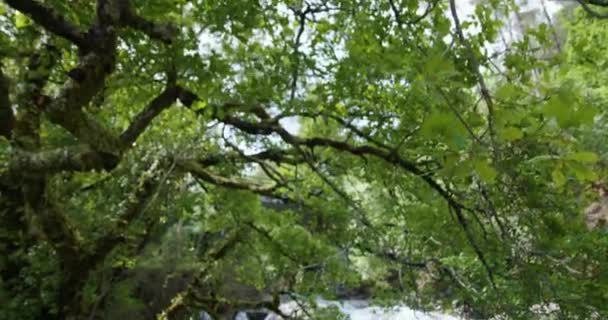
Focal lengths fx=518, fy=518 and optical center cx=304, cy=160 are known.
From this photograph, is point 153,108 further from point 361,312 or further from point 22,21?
point 361,312

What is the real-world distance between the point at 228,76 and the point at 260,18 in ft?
1.55

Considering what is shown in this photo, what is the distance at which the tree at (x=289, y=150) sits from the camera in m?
1.68

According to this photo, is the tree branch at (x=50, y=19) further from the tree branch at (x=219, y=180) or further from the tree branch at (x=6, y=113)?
the tree branch at (x=219, y=180)

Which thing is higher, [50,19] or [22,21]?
[22,21]

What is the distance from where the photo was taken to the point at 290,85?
418 centimetres

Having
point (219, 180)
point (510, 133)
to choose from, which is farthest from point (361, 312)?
point (510, 133)

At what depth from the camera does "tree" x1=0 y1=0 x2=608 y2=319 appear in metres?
1.68

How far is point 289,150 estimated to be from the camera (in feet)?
16.5

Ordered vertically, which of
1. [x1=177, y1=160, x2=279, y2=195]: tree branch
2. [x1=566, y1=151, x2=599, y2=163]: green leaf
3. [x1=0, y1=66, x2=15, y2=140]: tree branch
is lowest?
[x1=566, y1=151, x2=599, y2=163]: green leaf

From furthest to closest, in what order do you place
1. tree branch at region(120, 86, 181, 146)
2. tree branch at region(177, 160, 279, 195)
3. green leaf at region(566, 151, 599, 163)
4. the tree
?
tree branch at region(177, 160, 279, 195), tree branch at region(120, 86, 181, 146), the tree, green leaf at region(566, 151, 599, 163)

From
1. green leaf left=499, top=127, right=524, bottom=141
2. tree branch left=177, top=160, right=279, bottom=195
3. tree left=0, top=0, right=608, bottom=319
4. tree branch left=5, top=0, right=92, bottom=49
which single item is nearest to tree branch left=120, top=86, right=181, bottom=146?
tree left=0, top=0, right=608, bottom=319

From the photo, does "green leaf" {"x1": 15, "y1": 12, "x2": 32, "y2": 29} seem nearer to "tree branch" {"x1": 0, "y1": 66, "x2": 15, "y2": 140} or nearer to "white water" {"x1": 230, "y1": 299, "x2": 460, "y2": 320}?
"tree branch" {"x1": 0, "y1": 66, "x2": 15, "y2": 140}

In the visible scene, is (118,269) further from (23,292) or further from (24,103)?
(24,103)

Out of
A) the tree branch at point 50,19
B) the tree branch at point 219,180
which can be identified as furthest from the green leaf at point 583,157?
the tree branch at point 219,180
